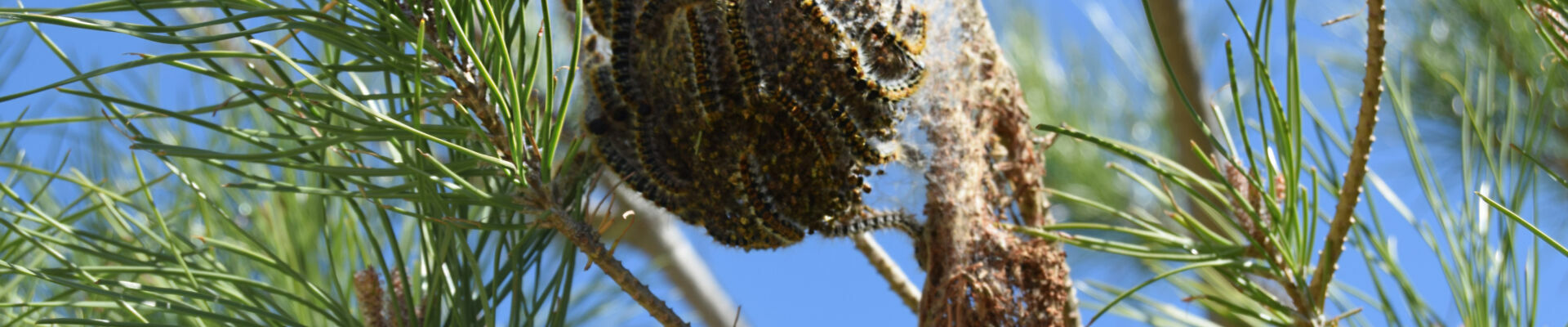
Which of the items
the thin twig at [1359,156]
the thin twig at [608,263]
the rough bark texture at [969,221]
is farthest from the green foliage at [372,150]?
the thin twig at [1359,156]

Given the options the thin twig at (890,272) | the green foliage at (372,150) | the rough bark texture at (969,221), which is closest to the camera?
the green foliage at (372,150)

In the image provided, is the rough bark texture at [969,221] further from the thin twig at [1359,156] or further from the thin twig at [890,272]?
the thin twig at [1359,156]

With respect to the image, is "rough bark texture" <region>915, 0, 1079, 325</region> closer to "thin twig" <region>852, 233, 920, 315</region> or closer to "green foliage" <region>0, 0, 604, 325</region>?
"thin twig" <region>852, 233, 920, 315</region>

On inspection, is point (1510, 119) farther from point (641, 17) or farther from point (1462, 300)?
point (641, 17)

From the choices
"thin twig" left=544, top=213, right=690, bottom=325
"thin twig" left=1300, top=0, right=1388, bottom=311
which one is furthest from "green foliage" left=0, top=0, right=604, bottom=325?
"thin twig" left=1300, top=0, right=1388, bottom=311

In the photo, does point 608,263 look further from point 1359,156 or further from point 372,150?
point 1359,156

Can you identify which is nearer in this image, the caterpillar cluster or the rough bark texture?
the caterpillar cluster

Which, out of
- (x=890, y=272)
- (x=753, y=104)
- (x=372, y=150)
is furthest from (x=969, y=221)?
(x=372, y=150)
